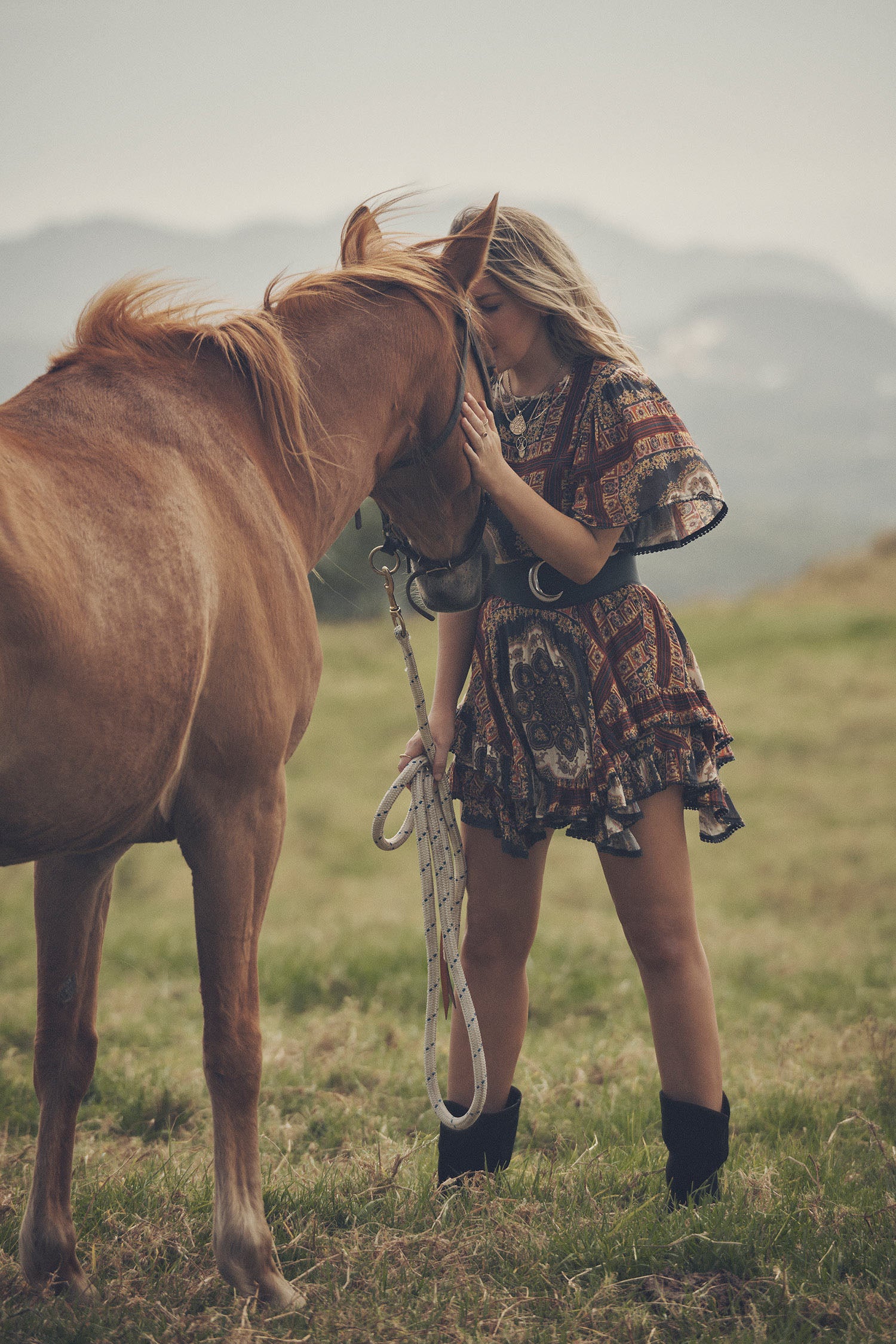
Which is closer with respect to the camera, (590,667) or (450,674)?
(590,667)

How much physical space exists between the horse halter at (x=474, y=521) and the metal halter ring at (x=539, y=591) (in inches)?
7.4

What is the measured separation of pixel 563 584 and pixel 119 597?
3.31 feet

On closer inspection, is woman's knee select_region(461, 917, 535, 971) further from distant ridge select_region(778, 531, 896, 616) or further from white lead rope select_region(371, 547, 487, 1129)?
distant ridge select_region(778, 531, 896, 616)

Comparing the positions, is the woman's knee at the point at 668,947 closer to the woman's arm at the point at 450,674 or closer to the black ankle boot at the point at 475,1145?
the black ankle boot at the point at 475,1145

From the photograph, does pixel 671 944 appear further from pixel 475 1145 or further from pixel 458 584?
pixel 458 584

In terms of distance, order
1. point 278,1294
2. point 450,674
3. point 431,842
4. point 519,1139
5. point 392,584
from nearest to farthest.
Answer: point 278,1294, point 392,584, point 431,842, point 450,674, point 519,1139

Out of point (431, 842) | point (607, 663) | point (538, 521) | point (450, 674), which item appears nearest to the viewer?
point (538, 521)

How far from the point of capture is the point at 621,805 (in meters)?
2.05

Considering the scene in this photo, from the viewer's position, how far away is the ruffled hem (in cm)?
A: 208

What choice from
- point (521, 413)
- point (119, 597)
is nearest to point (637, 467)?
point (521, 413)

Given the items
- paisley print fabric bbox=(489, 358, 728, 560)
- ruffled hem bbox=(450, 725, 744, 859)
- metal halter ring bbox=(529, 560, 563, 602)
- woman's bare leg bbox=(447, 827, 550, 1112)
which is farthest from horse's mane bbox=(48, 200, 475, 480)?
woman's bare leg bbox=(447, 827, 550, 1112)

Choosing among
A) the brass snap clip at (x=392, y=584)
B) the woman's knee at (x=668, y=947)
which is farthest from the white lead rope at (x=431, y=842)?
the woman's knee at (x=668, y=947)

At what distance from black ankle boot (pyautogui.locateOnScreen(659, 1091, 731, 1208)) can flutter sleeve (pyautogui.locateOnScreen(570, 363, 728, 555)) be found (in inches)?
49.5

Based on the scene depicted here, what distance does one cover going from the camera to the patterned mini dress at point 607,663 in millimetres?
2070
